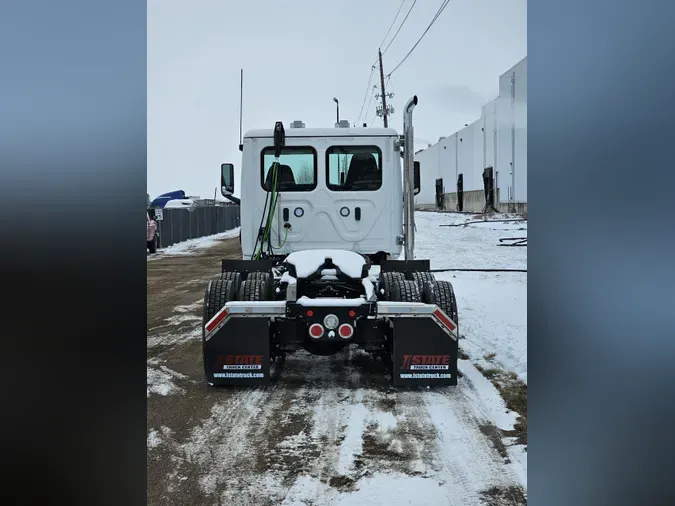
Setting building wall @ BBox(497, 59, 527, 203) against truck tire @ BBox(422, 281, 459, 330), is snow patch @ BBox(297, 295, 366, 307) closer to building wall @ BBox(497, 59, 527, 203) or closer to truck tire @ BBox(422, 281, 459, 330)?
truck tire @ BBox(422, 281, 459, 330)

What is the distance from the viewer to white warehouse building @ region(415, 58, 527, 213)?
32.2m

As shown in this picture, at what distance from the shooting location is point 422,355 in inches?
231

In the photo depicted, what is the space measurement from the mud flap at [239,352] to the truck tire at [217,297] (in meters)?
0.37

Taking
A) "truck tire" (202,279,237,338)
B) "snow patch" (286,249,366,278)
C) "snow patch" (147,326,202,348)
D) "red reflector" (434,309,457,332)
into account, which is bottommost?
"snow patch" (147,326,202,348)

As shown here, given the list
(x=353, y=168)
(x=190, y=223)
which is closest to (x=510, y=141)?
(x=190, y=223)

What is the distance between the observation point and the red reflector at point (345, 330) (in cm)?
578

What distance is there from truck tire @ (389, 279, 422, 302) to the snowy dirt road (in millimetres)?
840

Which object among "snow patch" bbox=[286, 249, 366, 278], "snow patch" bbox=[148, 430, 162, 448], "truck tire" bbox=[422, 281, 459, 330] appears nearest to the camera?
"snow patch" bbox=[148, 430, 162, 448]

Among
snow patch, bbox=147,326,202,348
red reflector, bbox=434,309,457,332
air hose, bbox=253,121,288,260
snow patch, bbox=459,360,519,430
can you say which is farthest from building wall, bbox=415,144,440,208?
A: red reflector, bbox=434,309,457,332

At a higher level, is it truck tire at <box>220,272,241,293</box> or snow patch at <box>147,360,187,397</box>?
truck tire at <box>220,272,241,293</box>

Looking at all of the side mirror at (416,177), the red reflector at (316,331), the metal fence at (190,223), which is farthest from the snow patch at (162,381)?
the metal fence at (190,223)
